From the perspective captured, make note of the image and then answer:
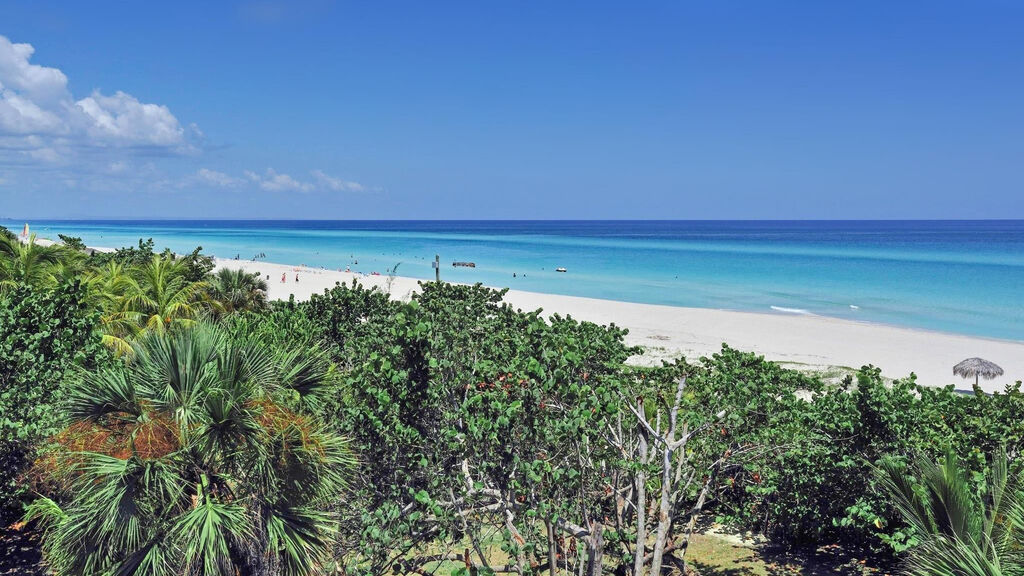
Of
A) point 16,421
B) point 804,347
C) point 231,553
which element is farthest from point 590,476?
point 804,347

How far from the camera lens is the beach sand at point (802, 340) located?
26.5 metres

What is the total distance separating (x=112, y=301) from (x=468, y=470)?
1234cm

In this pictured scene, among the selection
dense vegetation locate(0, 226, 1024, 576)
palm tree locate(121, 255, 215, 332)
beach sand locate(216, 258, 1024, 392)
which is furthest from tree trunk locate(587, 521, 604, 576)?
beach sand locate(216, 258, 1024, 392)

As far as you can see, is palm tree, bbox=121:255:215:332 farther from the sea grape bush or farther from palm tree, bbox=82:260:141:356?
the sea grape bush

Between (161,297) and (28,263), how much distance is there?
172 inches

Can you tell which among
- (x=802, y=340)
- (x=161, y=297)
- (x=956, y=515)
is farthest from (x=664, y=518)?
(x=802, y=340)

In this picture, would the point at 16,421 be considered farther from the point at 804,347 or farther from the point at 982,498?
the point at 804,347

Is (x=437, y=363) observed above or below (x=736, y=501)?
above

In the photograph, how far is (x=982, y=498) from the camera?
6797 millimetres

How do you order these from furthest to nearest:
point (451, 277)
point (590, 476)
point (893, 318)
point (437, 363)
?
point (451, 277), point (893, 318), point (590, 476), point (437, 363)

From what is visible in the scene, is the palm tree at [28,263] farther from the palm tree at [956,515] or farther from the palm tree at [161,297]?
the palm tree at [956,515]

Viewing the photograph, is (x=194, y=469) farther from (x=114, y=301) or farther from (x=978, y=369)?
(x=978, y=369)

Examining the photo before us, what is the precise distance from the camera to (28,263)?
18.0 m

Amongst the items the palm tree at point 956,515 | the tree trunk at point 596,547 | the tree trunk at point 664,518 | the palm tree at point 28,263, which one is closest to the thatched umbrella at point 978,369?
the palm tree at point 956,515
